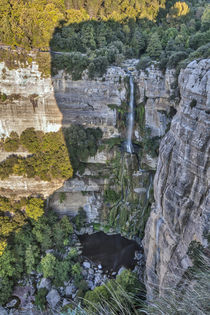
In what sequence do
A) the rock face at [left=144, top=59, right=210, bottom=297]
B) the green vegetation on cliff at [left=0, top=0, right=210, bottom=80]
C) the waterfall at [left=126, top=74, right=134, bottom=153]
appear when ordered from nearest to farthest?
the rock face at [left=144, top=59, right=210, bottom=297] → the green vegetation on cliff at [left=0, top=0, right=210, bottom=80] → the waterfall at [left=126, top=74, right=134, bottom=153]

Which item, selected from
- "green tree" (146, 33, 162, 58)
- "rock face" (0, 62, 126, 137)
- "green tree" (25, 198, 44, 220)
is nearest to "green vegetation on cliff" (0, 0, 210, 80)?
"green tree" (146, 33, 162, 58)

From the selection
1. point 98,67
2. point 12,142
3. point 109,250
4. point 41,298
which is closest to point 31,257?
point 41,298

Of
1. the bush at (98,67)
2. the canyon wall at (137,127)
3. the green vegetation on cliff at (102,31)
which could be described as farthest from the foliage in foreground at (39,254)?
the green vegetation on cliff at (102,31)

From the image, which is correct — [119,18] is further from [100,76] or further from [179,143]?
Result: [179,143]

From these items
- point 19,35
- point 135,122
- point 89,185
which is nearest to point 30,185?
point 89,185

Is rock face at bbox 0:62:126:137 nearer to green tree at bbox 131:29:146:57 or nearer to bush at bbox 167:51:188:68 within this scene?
bush at bbox 167:51:188:68

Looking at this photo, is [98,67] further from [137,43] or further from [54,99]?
[137,43]
